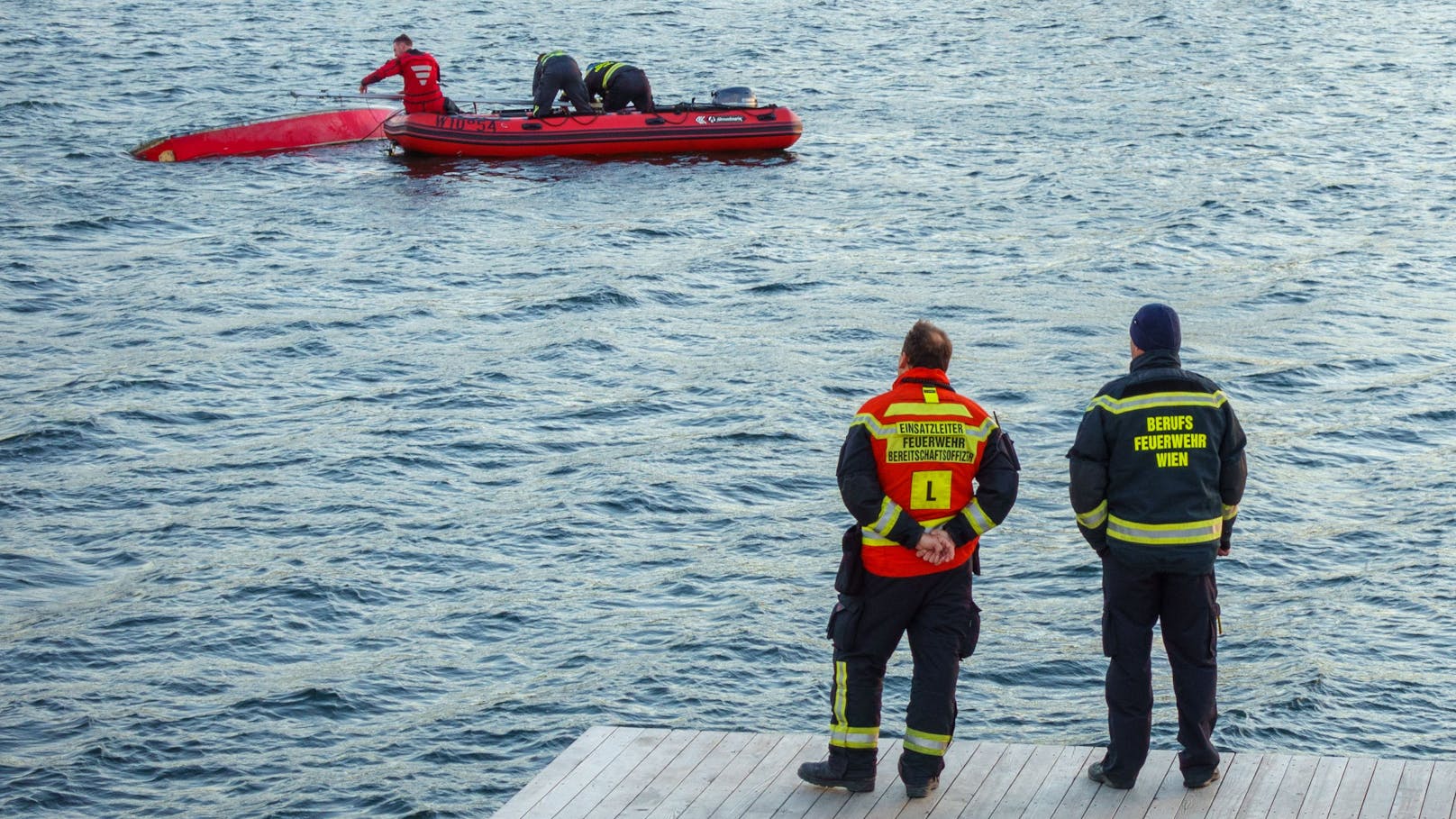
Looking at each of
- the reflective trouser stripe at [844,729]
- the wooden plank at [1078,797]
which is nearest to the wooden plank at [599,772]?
the reflective trouser stripe at [844,729]

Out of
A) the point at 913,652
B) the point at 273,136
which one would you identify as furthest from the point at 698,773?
the point at 273,136

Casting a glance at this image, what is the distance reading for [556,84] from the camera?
22141mm

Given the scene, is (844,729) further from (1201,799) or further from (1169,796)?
(1201,799)

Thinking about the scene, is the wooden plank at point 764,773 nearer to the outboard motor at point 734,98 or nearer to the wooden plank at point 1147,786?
the wooden plank at point 1147,786

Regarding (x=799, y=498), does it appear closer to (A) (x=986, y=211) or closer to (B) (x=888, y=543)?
(B) (x=888, y=543)

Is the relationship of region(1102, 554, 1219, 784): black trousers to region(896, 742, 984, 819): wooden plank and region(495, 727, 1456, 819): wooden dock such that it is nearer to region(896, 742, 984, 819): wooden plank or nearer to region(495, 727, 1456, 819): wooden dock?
region(495, 727, 1456, 819): wooden dock

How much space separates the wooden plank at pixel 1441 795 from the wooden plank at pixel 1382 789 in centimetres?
11

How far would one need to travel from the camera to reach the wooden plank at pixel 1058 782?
5.71m

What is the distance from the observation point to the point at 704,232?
20.1 m

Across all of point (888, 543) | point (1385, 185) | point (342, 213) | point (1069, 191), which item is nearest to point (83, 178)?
point (342, 213)

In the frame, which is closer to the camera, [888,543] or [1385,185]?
[888,543]

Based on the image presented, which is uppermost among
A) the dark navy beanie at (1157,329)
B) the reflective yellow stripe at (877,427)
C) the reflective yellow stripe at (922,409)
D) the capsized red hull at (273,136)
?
the dark navy beanie at (1157,329)

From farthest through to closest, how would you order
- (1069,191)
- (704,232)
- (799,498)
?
1. (1069,191)
2. (704,232)
3. (799,498)

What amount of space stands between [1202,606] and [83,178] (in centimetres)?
1931
